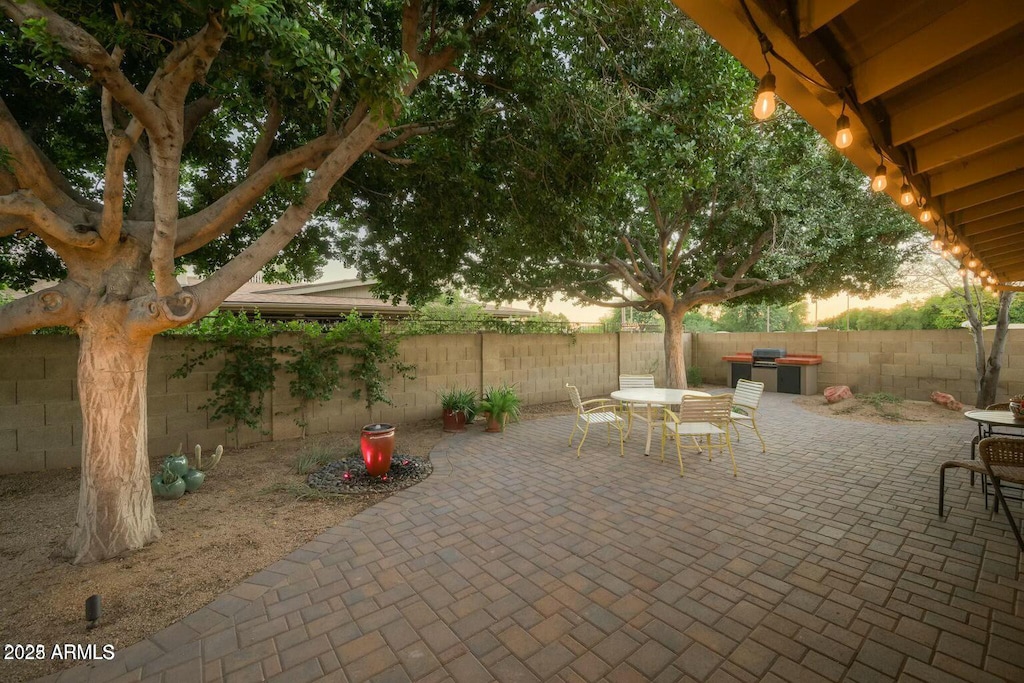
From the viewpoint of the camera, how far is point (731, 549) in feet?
9.83

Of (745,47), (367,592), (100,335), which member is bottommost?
(367,592)

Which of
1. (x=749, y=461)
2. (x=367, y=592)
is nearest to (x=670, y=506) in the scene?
(x=749, y=461)

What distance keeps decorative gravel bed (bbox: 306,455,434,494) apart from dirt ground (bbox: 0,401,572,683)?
18cm

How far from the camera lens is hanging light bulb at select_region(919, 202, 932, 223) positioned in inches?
143

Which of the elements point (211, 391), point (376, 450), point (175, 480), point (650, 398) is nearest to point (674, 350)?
point (650, 398)

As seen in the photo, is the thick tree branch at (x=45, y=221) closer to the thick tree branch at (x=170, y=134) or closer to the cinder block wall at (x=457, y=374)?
the thick tree branch at (x=170, y=134)

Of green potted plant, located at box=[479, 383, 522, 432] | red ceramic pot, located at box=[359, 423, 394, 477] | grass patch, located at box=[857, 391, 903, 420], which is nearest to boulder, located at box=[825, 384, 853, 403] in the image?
grass patch, located at box=[857, 391, 903, 420]

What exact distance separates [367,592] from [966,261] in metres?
8.13

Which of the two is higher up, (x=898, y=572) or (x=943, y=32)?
(x=943, y=32)

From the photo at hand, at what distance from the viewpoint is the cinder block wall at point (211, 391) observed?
4.41 meters

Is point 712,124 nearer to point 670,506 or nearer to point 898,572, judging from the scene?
point 670,506

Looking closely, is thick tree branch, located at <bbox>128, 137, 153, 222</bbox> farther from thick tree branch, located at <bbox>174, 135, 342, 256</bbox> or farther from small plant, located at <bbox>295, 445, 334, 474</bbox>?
small plant, located at <bbox>295, 445, 334, 474</bbox>

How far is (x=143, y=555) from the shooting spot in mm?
2912

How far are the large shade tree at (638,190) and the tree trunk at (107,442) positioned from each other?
350 cm
